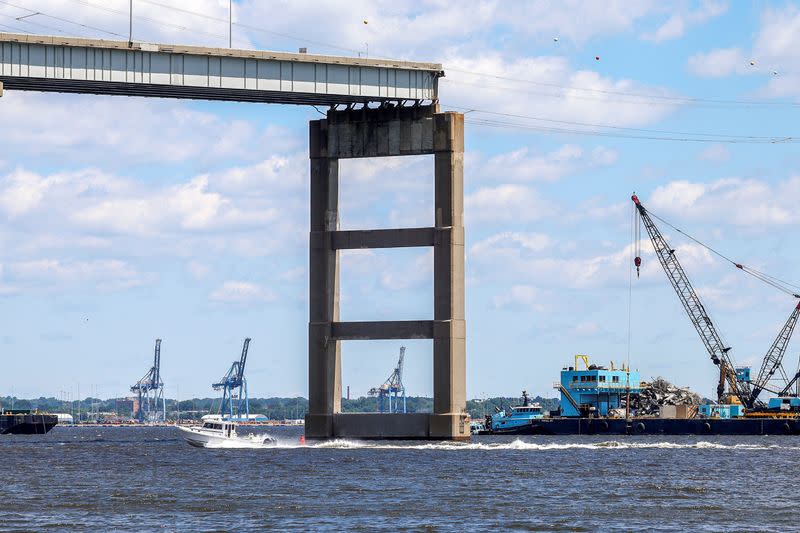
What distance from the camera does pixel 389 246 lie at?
346ft

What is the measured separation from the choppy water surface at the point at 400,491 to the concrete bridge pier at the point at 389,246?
3317 mm

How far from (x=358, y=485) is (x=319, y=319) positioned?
131 ft

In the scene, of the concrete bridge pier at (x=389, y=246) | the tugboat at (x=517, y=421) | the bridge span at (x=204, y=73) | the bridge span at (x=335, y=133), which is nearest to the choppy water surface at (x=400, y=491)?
the concrete bridge pier at (x=389, y=246)

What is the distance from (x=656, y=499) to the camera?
63312mm

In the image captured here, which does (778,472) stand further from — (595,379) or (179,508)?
(595,379)

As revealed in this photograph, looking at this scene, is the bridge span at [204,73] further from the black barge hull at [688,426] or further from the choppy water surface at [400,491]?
the black barge hull at [688,426]

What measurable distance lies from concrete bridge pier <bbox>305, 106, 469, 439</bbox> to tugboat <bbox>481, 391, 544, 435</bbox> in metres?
71.8

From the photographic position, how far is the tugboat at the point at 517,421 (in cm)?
17962

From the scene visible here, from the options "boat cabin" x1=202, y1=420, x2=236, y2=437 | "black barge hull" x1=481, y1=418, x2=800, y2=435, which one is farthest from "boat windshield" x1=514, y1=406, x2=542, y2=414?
"boat cabin" x1=202, y1=420, x2=236, y2=437

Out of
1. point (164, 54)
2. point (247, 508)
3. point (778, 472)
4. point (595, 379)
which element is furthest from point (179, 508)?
point (595, 379)

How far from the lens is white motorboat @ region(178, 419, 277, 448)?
4439 inches

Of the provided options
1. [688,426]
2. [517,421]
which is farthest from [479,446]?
[517,421]

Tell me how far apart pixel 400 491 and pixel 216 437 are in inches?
Answer: 1933

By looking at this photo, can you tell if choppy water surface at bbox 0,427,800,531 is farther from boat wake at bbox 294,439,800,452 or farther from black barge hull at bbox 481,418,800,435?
black barge hull at bbox 481,418,800,435
